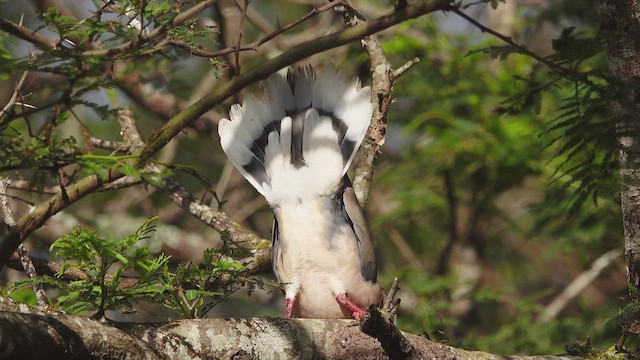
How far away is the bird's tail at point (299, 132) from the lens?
14.8 ft

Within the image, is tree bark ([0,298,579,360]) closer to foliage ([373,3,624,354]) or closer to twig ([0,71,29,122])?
twig ([0,71,29,122])

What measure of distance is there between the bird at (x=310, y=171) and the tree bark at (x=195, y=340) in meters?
0.81

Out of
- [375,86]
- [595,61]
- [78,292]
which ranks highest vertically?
[595,61]

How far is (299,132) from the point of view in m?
4.61

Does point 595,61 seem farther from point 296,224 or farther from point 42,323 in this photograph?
point 42,323

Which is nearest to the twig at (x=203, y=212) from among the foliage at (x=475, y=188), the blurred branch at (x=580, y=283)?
the foliage at (x=475, y=188)

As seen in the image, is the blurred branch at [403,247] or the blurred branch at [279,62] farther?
the blurred branch at [403,247]

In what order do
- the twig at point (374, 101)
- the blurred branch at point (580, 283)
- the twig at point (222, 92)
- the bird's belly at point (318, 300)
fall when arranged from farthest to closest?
the blurred branch at point (580, 283), the twig at point (374, 101), the bird's belly at point (318, 300), the twig at point (222, 92)

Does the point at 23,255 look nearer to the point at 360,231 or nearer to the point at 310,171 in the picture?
the point at 310,171

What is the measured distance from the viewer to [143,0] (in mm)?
3041

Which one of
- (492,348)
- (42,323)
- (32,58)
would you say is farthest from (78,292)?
(492,348)

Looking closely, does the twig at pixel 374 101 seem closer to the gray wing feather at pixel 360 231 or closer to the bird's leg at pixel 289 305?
the gray wing feather at pixel 360 231

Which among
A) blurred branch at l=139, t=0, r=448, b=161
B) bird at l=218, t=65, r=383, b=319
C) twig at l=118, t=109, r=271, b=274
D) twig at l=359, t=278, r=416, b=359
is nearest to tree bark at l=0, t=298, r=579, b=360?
twig at l=359, t=278, r=416, b=359

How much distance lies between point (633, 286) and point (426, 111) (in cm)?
386
